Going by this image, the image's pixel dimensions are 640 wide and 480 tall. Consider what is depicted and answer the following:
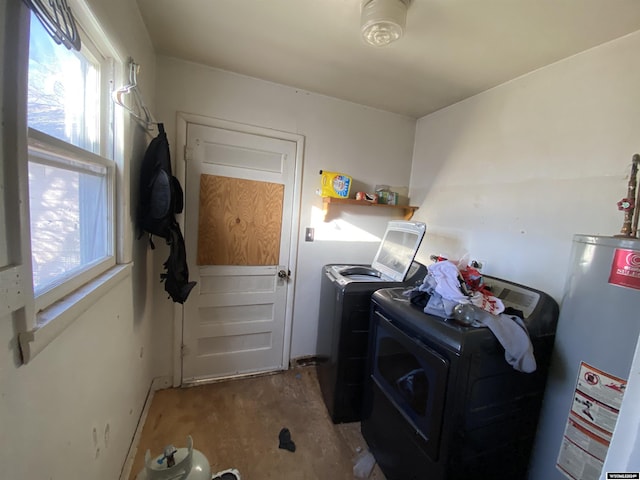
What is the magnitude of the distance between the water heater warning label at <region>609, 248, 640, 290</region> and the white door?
1828mm

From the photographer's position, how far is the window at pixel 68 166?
0.70 m

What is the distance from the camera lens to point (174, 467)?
101 cm

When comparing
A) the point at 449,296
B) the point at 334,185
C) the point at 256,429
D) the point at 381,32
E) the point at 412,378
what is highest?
the point at 381,32

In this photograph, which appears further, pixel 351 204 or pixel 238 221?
pixel 351 204

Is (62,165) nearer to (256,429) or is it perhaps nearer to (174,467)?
(174,467)

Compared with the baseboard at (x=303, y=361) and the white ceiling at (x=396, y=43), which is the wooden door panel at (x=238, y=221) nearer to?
the white ceiling at (x=396, y=43)

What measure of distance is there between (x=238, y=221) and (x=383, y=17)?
1537 mm

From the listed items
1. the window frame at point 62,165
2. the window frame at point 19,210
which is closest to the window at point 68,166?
the window frame at point 62,165

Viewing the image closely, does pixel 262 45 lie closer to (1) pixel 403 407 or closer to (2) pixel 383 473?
(1) pixel 403 407

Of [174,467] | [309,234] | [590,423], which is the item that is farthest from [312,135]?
[590,423]

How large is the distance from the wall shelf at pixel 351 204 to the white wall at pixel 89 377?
1309mm

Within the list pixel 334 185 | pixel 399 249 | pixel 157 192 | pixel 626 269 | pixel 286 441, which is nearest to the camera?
pixel 626 269

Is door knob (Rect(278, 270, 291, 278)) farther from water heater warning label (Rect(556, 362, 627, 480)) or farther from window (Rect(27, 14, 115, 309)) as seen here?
water heater warning label (Rect(556, 362, 627, 480))

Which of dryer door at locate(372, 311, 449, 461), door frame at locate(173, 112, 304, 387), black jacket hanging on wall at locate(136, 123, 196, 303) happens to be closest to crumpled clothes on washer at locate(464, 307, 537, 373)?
dryer door at locate(372, 311, 449, 461)
